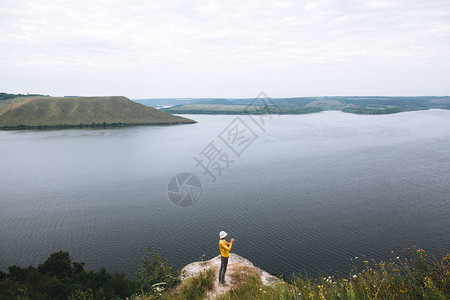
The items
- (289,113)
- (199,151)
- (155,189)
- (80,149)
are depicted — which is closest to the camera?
(155,189)

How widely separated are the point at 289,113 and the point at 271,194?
170 meters

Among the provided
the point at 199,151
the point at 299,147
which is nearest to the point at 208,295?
the point at 199,151

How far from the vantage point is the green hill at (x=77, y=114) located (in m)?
108

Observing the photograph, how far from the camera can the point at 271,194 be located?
2831cm

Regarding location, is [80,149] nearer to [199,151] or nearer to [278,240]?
[199,151]

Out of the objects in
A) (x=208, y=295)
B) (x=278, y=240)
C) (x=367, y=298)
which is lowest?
(x=278, y=240)

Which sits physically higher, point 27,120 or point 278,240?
point 27,120

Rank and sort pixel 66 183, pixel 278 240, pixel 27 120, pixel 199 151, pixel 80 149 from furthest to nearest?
pixel 27 120
pixel 80 149
pixel 199 151
pixel 66 183
pixel 278 240
